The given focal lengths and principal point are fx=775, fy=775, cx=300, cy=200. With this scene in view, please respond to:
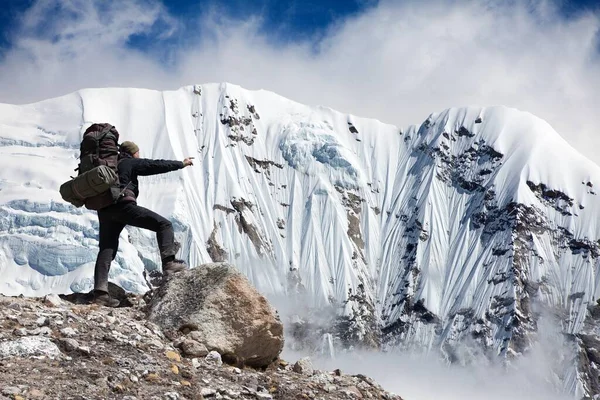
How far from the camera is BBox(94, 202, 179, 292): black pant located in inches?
537

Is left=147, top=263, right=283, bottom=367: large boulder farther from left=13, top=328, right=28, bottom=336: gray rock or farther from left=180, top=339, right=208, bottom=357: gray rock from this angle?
left=13, top=328, right=28, bottom=336: gray rock

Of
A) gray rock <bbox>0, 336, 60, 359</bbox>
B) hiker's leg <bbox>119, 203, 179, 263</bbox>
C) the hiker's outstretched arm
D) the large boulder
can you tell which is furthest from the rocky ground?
the hiker's outstretched arm

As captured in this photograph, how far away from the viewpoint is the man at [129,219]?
13.5 metres

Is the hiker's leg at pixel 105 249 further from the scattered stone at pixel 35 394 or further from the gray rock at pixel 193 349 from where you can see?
the scattered stone at pixel 35 394

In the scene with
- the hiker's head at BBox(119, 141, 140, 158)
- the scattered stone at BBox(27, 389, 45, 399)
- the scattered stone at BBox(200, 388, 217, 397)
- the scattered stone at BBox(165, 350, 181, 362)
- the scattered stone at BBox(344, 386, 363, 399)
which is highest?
the hiker's head at BBox(119, 141, 140, 158)

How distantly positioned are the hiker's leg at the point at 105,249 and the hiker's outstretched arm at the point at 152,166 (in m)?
1.13

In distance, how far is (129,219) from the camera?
13.8 metres

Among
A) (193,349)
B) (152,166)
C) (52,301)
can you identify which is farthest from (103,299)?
(193,349)

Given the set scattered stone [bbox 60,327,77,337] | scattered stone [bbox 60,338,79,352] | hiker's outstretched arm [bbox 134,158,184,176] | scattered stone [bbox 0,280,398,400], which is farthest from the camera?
hiker's outstretched arm [bbox 134,158,184,176]

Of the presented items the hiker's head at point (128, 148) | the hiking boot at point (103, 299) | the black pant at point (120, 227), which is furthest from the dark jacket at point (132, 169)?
the hiking boot at point (103, 299)

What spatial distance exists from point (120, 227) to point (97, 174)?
183 cm

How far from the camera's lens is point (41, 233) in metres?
136

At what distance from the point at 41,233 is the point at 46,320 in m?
132

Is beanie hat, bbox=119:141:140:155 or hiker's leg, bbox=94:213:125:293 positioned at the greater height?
beanie hat, bbox=119:141:140:155
